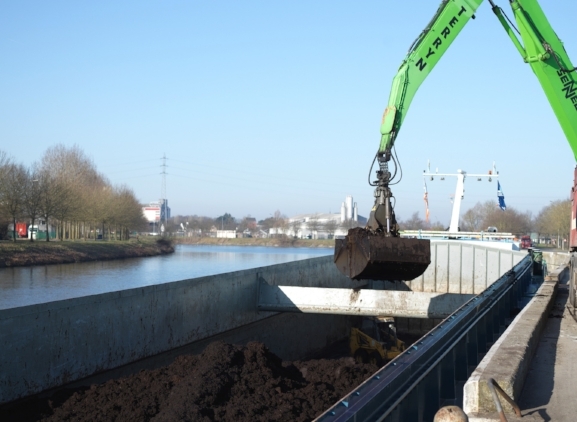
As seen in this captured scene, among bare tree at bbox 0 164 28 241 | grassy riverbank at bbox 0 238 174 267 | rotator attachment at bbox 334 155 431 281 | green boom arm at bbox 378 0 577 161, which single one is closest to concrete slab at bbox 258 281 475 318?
rotator attachment at bbox 334 155 431 281

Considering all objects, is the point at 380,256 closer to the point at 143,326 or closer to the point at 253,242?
the point at 143,326

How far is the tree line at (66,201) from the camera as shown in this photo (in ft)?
154

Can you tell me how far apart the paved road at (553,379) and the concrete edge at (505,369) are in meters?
0.10

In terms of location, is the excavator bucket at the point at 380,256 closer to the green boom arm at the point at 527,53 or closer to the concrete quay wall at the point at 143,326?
the green boom arm at the point at 527,53

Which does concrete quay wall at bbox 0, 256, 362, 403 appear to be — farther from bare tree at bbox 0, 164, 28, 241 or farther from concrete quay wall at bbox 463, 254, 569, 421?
bare tree at bbox 0, 164, 28, 241

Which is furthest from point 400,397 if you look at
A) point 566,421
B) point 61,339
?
point 61,339

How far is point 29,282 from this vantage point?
103 ft

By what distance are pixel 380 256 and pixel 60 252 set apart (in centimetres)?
3956

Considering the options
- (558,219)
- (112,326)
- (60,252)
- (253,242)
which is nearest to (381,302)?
(112,326)

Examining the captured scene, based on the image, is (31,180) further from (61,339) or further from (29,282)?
(61,339)

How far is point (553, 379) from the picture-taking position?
6438mm

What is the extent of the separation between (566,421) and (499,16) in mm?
9881

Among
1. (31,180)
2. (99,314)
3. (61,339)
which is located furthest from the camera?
(31,180)

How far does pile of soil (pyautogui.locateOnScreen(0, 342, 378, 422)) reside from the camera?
6996 millimetres
